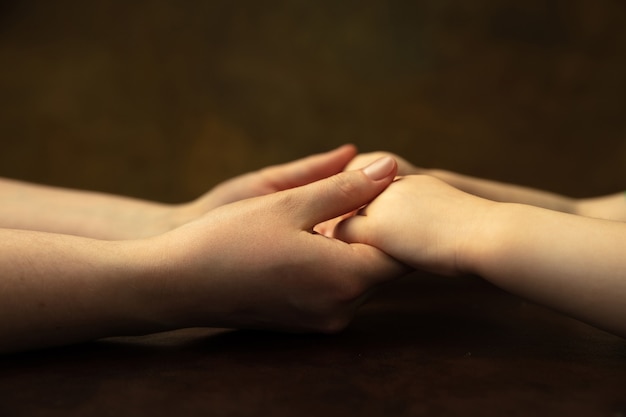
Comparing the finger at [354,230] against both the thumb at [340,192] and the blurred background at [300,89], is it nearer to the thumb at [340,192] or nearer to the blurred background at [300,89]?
the thumb at [340,192]

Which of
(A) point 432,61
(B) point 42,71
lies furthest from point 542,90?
(B) point 42,71

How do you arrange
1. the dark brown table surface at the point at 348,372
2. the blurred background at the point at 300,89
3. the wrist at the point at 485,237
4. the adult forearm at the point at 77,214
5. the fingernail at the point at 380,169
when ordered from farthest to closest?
the blurred background at the point at 300,89 → the adult forearm at the point at 77,214 → the fingernail at the point at 380,169 → the wrist at the point at 485,237 → the dark brown table surface at the point at 348,372

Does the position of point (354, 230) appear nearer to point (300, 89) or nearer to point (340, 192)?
point (340, 192)

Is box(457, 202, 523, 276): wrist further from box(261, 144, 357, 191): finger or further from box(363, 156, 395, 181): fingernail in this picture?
box(261, 144, 357, 191): finger

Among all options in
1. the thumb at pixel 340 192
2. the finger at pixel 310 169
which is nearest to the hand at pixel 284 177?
the finger at pixel 310 169

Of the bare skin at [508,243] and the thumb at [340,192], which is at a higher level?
the thumb at [340,192]

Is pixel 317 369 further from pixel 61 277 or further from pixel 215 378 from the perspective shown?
pixel 61 277
